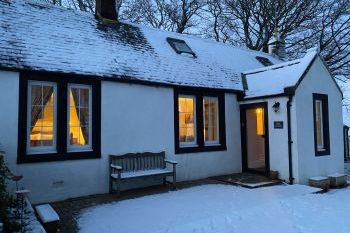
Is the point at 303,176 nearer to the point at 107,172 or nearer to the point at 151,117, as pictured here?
the point at 151,117

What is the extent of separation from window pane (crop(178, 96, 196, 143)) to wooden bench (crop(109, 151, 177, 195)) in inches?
49.6

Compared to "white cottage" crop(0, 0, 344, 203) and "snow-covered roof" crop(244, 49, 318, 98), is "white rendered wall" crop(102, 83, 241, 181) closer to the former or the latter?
"white cottage" crop(0, 0, 344, 203)

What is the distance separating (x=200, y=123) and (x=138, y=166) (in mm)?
2803

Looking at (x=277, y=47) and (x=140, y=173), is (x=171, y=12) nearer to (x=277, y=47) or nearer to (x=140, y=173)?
(x=277, y=47)

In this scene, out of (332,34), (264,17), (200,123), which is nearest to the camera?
(200,123)

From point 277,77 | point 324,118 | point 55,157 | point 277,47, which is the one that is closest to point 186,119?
point 277,77

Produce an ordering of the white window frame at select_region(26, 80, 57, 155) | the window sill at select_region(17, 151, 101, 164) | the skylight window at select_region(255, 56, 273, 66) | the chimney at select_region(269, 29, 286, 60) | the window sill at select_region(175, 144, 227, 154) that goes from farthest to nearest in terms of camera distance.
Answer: the chimney at select_region(269, 29, 286, 60)
the skylight window at select_region(255, 56, 273, 66)
the window sill at select_region(175, 144, 227, 154)
the white window frame at select_region(26, 80, 57, 155)
the window sill at select_region(17, 151, 101, 164)

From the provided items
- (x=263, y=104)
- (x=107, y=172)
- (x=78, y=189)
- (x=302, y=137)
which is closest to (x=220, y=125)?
(x=263, y=104)

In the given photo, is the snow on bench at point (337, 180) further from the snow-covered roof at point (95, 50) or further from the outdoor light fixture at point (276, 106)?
the snow-covered roof at point (95, 50)

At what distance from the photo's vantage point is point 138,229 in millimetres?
5996

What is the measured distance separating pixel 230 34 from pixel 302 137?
1599cm

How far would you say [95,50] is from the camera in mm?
9656

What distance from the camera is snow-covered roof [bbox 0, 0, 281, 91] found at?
330 inches

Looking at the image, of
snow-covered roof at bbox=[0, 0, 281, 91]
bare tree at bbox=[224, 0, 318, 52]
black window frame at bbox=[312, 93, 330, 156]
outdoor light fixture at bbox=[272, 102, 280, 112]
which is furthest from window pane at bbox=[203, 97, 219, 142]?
bare tree at bbox=[224, 0, 318, 52]
